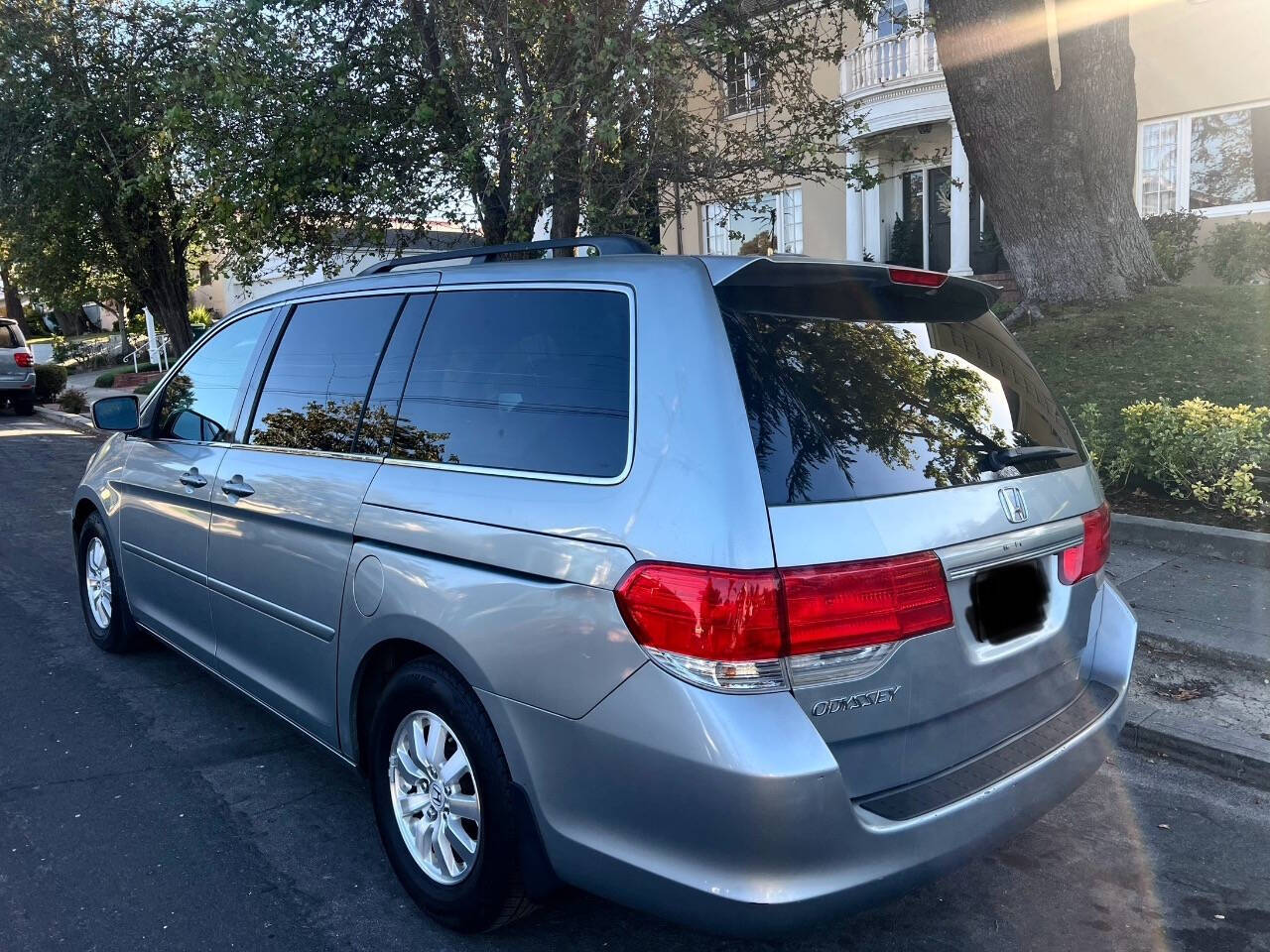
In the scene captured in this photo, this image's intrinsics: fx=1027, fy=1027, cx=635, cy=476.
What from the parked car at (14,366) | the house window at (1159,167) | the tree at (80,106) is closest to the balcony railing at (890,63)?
the house window at (1159,167)

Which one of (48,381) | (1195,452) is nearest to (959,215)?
(1195,452)

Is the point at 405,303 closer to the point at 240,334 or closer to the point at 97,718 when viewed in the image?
the point at 240,334

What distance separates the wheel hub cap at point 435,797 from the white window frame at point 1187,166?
1597 cm

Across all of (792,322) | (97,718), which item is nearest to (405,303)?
(792,322)

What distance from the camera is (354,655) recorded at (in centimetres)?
319

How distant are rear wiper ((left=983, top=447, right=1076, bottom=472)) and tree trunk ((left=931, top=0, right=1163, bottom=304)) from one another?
27.5ft

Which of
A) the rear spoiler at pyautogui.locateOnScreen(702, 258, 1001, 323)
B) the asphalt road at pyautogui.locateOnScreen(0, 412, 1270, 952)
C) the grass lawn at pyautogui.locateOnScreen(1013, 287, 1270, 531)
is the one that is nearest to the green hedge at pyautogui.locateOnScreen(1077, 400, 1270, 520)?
the grass lawn at pyautogui.locateOnScreen(1013, 287, 1270, 531)

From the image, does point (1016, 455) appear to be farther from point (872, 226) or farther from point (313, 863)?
point (872, 226)

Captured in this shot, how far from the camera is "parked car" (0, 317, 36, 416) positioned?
19.5 m

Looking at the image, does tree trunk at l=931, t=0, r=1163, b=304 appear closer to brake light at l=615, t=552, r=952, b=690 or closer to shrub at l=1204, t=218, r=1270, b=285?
shrub at l=1204, t=218, r=1270, b=285

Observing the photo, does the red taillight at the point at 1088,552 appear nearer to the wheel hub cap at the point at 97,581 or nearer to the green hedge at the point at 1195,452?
the green hedge at the point at 1195,452

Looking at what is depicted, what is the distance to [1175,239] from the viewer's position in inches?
570

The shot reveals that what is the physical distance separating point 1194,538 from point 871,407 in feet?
15.7

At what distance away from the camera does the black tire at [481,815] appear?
8.80 feet
